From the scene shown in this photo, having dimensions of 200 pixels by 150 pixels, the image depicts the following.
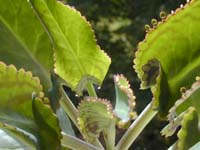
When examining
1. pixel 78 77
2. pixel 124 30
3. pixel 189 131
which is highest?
pixel 124 30

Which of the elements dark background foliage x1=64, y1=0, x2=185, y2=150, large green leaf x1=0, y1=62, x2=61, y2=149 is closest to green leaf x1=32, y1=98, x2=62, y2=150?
large green leaf x1=0, y1=62, x2=61, y2=149

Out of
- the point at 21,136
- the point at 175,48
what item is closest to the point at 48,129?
the point at 21,136

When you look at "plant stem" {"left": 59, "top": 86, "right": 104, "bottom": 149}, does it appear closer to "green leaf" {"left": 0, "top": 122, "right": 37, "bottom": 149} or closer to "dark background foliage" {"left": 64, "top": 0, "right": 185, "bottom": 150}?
"green leaf" {"left": 0, "top": 122, "right": 37, "bottom": 149}

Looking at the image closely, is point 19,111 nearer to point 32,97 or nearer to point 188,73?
point 32,97

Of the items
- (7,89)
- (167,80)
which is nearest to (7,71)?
(7,89)

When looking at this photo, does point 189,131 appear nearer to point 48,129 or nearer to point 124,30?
point 48,129

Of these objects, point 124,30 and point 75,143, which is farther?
point 124,30
